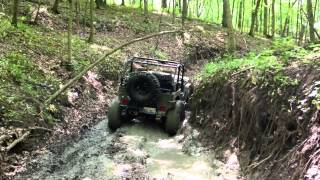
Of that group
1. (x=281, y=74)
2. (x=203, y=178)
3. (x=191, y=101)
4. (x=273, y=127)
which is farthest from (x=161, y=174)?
(x=191, y=101)

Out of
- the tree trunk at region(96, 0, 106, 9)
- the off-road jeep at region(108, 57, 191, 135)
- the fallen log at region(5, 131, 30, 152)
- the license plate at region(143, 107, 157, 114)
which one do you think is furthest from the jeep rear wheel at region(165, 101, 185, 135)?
the tree trunk at region(96, 0, 106, 9)

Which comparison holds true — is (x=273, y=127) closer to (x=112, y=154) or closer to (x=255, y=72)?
(x=255, y=72)

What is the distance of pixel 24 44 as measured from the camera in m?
13.1

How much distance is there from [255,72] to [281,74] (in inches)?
35.1

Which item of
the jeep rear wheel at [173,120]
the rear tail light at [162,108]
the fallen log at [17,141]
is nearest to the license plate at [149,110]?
the rear tail light at [162,108]

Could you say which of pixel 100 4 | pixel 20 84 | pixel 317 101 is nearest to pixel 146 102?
pixel 20 84

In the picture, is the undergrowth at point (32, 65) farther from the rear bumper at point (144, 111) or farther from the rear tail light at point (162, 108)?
the rear tail light at point (162, 108)

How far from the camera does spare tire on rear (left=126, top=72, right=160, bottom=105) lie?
1038 cm

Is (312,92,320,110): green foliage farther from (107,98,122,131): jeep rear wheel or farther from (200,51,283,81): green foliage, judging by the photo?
(107,98,122,131): jeep rear wheel

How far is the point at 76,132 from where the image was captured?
10.2 m

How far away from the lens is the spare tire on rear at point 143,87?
10.4 metres

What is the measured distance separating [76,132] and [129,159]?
2385mm

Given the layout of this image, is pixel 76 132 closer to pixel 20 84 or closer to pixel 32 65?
pixel 20 84

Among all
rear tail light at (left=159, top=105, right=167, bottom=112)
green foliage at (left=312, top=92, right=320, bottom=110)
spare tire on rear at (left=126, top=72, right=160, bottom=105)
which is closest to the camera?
green foliage at (left=312, top=92, right=320, bottom=110)
